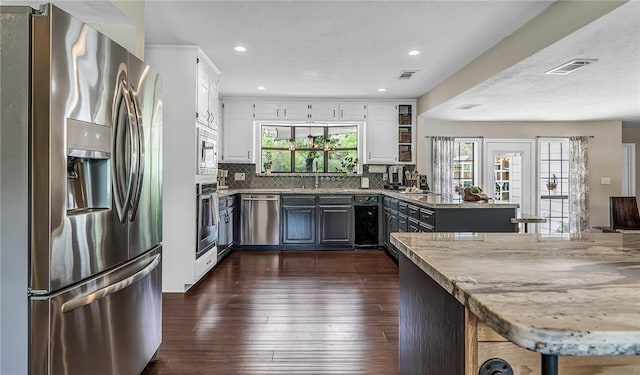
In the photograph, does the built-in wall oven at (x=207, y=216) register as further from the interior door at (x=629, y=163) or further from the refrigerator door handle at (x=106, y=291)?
the interior door at (x=629, y=163)

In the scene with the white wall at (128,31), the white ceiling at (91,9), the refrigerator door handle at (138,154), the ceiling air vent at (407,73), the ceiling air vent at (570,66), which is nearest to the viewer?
the refrigerator door handle at (138,154)

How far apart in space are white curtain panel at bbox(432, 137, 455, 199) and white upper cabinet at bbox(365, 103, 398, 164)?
0.87 m

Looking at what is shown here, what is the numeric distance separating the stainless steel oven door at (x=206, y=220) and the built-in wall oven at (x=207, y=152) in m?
0.25

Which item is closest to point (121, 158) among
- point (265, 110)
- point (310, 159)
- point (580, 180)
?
point (265, 110)

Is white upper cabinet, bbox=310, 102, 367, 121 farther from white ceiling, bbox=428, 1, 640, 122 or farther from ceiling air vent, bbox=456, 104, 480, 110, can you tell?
ceiling air vent, bbox=456, 104, 480, 110

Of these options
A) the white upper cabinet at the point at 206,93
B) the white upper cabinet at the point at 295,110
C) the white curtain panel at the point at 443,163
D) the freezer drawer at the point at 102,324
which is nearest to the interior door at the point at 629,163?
the white curtain panel at the point at 443,163

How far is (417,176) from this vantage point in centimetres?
623

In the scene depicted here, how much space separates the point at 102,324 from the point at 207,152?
2713 millimetres

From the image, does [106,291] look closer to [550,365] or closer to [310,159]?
[550,365]

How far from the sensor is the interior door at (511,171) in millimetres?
7035

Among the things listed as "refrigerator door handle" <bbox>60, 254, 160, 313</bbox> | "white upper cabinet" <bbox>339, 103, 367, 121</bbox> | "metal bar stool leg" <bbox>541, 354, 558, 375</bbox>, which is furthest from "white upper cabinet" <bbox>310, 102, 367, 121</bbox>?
"metal bar stool leg" <bbox>541, 354, 558, 375</bbox>

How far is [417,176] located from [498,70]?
2.64 meters

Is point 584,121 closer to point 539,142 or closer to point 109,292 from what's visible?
point 539,142

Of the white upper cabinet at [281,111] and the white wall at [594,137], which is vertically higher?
the white upper cabinet at [281,111]
